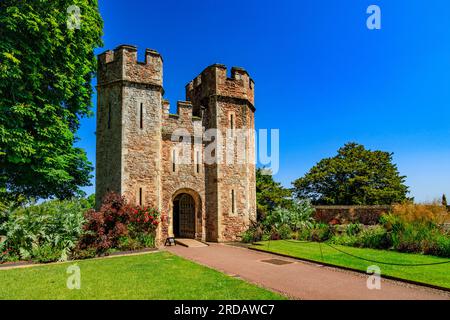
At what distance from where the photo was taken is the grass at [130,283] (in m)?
5.79

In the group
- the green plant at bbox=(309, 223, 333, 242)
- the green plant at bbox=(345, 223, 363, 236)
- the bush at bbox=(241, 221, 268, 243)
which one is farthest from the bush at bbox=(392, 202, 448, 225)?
the bush at bbox=(241, 221, 268, 243)

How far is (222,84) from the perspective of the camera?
53.3 ft

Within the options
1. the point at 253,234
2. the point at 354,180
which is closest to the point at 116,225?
the point at 253,234

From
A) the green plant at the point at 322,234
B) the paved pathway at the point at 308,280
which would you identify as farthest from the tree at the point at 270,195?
the paved pathway at the point at 308,280

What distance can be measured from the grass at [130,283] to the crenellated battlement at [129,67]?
9.11 m

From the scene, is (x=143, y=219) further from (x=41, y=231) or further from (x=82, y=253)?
(x=41, y=231)

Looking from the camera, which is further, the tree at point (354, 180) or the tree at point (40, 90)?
the tree at point (354, 180)

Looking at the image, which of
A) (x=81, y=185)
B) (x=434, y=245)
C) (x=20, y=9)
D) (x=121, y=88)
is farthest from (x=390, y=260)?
(x=20, y=9)

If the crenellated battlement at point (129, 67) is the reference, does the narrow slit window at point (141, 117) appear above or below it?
below

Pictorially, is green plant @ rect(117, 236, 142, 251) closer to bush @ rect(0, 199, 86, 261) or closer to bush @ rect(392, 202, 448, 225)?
bush @ rect(0, 199, 86, 261)

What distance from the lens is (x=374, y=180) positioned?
29.4 metres

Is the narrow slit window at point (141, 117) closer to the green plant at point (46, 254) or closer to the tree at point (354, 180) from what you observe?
the green plant at point (46, 254)

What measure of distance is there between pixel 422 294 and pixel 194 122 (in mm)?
12672

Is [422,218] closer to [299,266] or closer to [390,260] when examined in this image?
[390,260]
